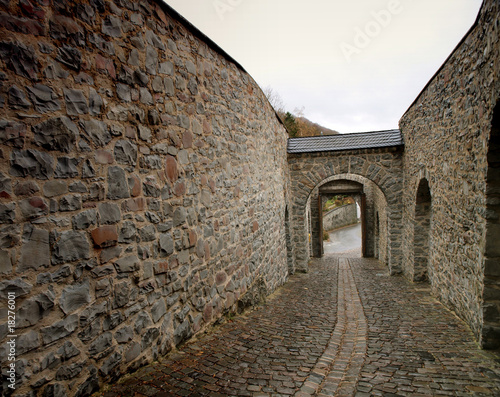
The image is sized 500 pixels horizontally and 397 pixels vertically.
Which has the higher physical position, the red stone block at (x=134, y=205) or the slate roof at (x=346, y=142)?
the slate roof at (x=346, y=142)

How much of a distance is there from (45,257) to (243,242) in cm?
327

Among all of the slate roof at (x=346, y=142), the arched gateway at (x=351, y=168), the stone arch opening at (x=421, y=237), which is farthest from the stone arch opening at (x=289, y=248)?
the stone arch opening at (x=421, y=237)

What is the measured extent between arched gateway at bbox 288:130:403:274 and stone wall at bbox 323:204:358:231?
1470 centimetres

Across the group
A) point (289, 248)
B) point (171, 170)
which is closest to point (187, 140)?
point (171, 170)

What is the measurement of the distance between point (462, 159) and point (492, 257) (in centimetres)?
157

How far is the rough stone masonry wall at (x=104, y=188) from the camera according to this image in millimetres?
1794

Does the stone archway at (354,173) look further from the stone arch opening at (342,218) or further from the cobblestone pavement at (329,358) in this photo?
the stone arch opening at (342,218)

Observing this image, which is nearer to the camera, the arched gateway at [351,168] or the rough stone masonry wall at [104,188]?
the rough stone masonry wall at [104,188]

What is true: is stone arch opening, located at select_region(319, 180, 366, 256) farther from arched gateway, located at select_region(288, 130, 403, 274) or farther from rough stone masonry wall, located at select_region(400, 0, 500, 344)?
rough stone masonry wall, located at select_region(400, 0, 500, 344)

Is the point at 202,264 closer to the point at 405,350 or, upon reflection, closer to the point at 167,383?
the point at 167,383

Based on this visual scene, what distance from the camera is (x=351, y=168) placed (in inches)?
376

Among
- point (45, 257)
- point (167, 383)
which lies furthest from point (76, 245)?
point (167, 383)

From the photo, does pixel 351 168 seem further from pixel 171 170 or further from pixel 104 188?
pixel 104 188

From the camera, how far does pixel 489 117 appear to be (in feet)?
11.3
